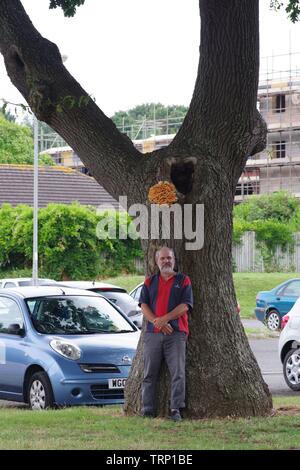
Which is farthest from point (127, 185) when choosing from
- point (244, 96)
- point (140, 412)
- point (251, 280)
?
point (251, 280)

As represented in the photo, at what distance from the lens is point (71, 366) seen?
567 inches

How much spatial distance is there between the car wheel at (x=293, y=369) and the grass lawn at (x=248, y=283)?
21.1 metres

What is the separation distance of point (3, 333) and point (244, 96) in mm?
4957

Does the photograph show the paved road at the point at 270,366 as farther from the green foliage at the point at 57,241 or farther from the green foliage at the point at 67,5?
the green foliage at the point at 57,241

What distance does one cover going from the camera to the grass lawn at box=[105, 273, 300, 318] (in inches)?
1585

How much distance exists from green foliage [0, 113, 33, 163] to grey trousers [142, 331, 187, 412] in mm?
70131

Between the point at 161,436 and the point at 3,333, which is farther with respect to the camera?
the point at 3,333

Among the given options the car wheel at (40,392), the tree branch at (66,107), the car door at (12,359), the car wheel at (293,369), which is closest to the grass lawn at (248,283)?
the car wheel at (293,369)

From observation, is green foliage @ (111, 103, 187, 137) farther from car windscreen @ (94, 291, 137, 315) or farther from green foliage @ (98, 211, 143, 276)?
car windscreen @ (94, 291, 137, 315)

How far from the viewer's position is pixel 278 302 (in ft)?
99.3

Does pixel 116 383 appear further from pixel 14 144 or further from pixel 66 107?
pixel 14 144

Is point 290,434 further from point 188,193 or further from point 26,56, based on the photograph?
point 26,56

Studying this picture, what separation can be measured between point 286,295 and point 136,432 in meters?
19.7

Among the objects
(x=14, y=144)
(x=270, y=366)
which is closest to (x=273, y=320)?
(x=270, y=366)
